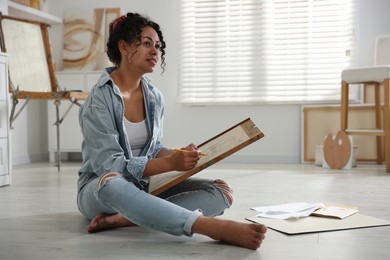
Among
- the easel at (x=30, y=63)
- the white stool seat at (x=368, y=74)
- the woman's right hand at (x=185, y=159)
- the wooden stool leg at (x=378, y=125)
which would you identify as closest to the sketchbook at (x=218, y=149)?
the woman's right hand at (x=185, y=159)

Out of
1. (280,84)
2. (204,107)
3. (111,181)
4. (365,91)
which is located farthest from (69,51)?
(111,181)

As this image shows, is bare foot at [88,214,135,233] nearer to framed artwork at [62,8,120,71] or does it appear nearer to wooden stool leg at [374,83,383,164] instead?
wooden stool leg at [374,83,383,164]

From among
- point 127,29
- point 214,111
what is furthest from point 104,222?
point 214,111

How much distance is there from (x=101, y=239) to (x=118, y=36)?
2.32ft

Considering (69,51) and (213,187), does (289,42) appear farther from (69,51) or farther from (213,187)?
(213,187)

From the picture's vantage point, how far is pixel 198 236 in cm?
152

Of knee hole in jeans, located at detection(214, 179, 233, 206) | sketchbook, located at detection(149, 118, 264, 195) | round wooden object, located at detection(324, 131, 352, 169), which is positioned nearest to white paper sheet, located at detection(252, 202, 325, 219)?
knee hole in jeans, located at detection(214, 179, 233, 206)

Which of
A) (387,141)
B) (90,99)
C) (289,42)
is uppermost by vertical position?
(289,42)

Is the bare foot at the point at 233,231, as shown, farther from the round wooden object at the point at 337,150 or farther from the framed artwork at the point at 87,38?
the framed artwork at the point at 87,38

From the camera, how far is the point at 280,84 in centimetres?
413

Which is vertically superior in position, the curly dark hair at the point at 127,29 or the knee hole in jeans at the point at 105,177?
the curly dark hair at the point at 127,29

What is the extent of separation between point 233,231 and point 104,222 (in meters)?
0.50

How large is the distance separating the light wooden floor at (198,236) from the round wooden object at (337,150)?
0.30 meters

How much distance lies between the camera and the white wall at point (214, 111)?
3.97 m
